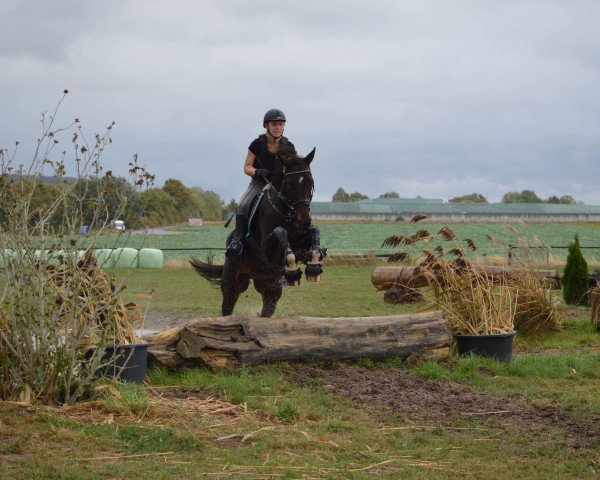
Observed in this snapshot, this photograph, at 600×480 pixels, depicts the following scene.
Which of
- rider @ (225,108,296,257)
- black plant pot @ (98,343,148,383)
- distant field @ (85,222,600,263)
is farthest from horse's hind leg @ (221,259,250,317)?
distant field @ (85,222,600,263)

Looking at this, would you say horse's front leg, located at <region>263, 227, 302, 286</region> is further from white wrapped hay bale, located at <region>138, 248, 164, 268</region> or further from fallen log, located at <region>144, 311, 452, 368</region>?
white wrapped hay bale, located at <region>138, 248, 164, 268</region>

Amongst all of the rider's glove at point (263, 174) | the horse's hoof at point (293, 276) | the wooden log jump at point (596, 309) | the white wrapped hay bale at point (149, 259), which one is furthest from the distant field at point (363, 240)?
the horse's hoof at point (293, 276)

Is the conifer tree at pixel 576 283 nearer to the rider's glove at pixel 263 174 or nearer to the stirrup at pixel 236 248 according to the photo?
the rider's glove at pixel 263 174

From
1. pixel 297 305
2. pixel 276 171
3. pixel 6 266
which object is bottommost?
A: pixel 297 305

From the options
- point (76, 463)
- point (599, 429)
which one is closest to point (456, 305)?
point (599, 429)

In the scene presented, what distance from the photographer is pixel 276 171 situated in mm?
10469

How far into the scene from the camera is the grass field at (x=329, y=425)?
205 inches

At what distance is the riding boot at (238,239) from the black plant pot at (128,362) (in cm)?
326

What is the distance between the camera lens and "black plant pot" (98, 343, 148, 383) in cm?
722

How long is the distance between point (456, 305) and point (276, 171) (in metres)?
2.74

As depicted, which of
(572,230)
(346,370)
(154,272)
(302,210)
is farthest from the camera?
(572,230)

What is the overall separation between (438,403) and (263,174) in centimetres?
421

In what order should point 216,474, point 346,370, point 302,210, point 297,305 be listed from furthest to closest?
point 297,305, point 302,210, point 346,370, point 216,474

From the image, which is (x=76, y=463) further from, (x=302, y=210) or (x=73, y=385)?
(x=302, y=210)
